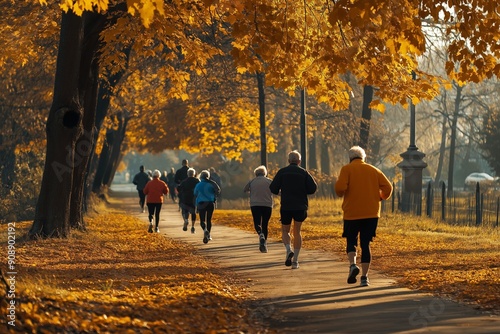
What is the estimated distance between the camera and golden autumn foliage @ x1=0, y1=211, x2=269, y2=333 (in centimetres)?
971

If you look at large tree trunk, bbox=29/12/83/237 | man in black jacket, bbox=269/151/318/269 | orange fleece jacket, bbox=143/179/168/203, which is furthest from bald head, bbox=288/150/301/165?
orange fleece jacket, bbox=143/179/168/203

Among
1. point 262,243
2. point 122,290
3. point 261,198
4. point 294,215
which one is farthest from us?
point 262,243

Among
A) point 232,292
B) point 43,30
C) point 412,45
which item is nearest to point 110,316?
point 232,292

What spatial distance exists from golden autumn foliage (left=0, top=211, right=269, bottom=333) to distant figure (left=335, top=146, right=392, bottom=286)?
1.75 metres

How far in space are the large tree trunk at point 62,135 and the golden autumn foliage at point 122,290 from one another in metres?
0.61

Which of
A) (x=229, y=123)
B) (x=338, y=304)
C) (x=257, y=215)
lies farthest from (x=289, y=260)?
(x=229, y=123)

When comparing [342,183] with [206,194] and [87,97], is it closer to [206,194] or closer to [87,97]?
[206,194]

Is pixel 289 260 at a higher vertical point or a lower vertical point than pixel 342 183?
lower

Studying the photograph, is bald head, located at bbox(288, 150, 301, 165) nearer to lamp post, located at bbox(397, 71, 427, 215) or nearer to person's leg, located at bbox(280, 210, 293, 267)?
person's leg, located at bbox(280, 210, 293, 267)

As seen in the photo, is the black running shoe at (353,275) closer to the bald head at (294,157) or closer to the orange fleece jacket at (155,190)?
the bald head at (294,157)

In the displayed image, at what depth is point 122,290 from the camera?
13.0 meters

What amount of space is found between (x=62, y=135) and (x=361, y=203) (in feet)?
28.0

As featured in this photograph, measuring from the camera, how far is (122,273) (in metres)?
15.9

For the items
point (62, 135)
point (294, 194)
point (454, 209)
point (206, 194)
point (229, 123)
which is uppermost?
point (229, 123)
